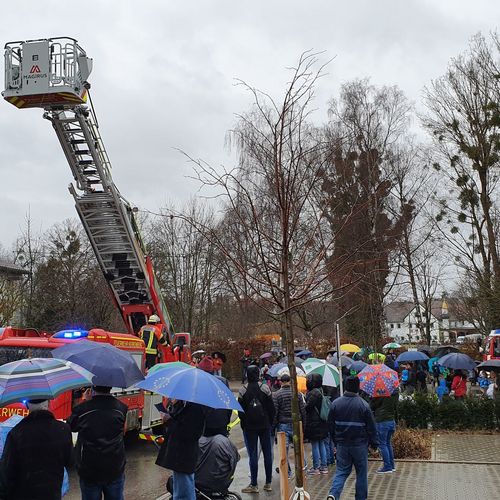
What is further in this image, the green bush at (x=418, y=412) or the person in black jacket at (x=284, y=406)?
the green bush at (x=418, y=412)

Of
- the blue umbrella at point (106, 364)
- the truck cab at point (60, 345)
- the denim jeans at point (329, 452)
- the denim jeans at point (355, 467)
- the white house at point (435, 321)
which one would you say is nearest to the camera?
the blue umbrella at point (106, 364)

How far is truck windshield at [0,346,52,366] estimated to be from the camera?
1039 centimetres

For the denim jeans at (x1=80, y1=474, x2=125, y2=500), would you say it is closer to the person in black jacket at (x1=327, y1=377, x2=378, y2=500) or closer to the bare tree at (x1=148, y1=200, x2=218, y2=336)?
the person in black jacket at (x1=327, y1=377, x2=378, y2=500)

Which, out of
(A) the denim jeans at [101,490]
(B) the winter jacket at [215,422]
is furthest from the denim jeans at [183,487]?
(B) the winter jacket at [215,422]

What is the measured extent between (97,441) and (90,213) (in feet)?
30.4

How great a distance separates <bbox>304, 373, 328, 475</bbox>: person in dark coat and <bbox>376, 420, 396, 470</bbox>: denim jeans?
86 cm

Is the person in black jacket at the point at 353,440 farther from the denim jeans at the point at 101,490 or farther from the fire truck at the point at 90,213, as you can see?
the fire truck at the point at 90,213

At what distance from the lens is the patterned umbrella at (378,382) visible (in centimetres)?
940

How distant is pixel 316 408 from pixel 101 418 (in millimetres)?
4791

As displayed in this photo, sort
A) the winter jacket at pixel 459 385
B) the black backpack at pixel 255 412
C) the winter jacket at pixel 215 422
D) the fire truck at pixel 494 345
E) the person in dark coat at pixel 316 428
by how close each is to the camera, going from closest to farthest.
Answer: the winter jacket at pixel 215 422 < the black backpack at pixel 255 412 < the person in dark coat at pixel 316 428 < the winter jacket at pixel 459 385 < the fire truck at pixel 494 345

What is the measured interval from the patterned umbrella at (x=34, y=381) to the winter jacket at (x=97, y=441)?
381 mm

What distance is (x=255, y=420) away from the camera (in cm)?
854

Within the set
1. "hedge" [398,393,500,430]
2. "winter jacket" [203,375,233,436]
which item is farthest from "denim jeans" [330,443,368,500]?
"hedge" [398,393,500,430]

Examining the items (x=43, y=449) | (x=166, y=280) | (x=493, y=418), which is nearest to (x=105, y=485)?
(x=43, y=449)
